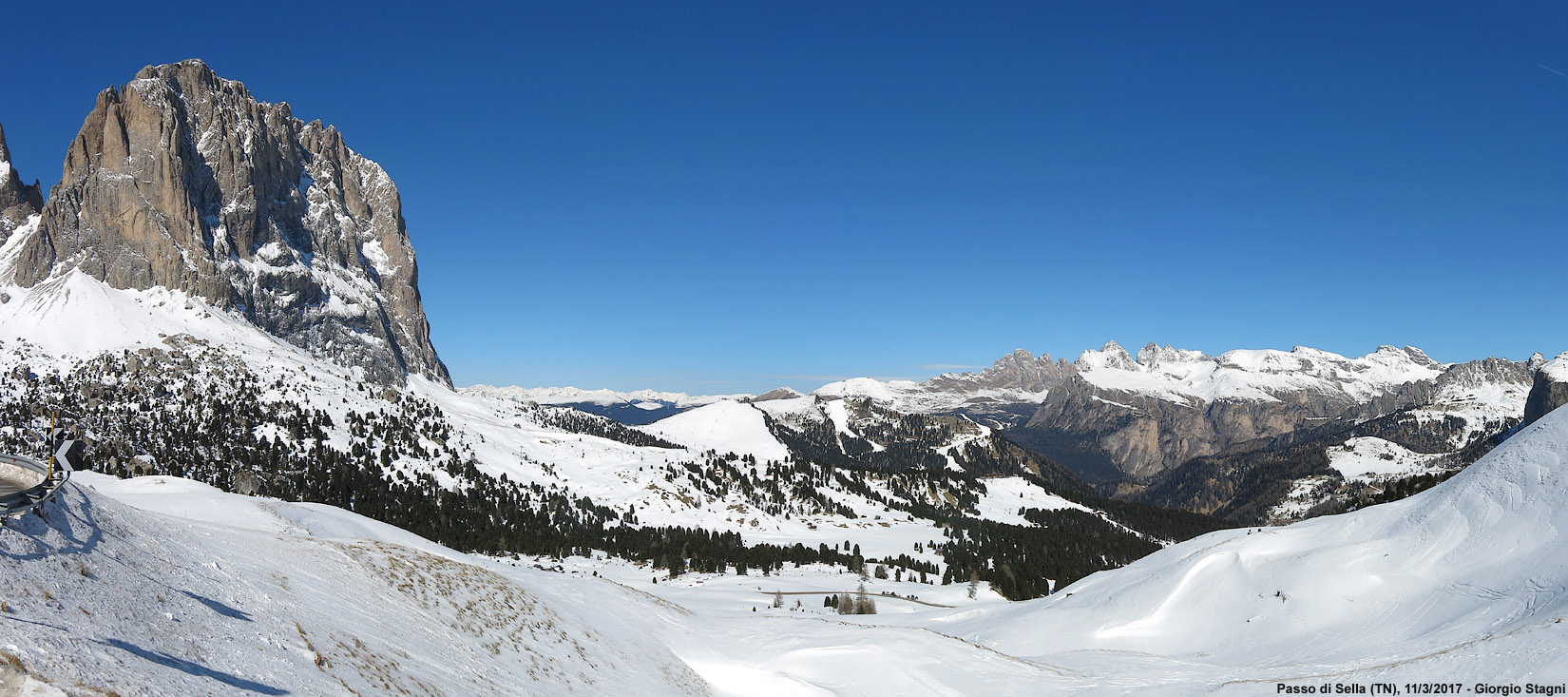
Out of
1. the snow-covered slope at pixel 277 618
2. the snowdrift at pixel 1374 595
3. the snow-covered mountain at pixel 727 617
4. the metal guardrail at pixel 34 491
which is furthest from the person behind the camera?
the snowdrift at pixel 1374 595

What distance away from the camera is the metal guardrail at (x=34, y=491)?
13.5m

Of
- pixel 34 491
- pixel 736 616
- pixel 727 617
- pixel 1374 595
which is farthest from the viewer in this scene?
pixel 736 616

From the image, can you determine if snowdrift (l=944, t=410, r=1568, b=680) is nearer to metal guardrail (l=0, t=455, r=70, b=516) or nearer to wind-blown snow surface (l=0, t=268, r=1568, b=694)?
wind-blown snow surface (l=0, t=268, r=1568, b=694)

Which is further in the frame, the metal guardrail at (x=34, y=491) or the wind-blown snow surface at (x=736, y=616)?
the wind-blown snow surface at (x=736, y=616)

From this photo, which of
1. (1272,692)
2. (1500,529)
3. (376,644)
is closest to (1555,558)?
(1500,529)

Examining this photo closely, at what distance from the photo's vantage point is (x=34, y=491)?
14.4 m

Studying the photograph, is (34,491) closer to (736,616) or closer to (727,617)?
(727,617)

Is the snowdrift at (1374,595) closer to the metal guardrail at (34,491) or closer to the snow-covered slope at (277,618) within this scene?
the snow-covered slope at (277,618)

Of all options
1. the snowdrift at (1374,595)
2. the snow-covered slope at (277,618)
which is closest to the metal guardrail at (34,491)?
the snow-covered slope at (277,618)

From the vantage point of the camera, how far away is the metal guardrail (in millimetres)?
13477

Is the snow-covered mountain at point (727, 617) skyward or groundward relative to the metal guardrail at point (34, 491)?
groundward

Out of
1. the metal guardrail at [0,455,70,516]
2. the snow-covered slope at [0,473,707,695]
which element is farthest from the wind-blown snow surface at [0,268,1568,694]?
the metal guardrail at [0,455,70,516]

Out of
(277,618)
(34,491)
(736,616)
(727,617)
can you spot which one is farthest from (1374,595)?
(34,491)

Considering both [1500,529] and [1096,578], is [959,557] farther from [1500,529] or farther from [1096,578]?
[1500,529]
